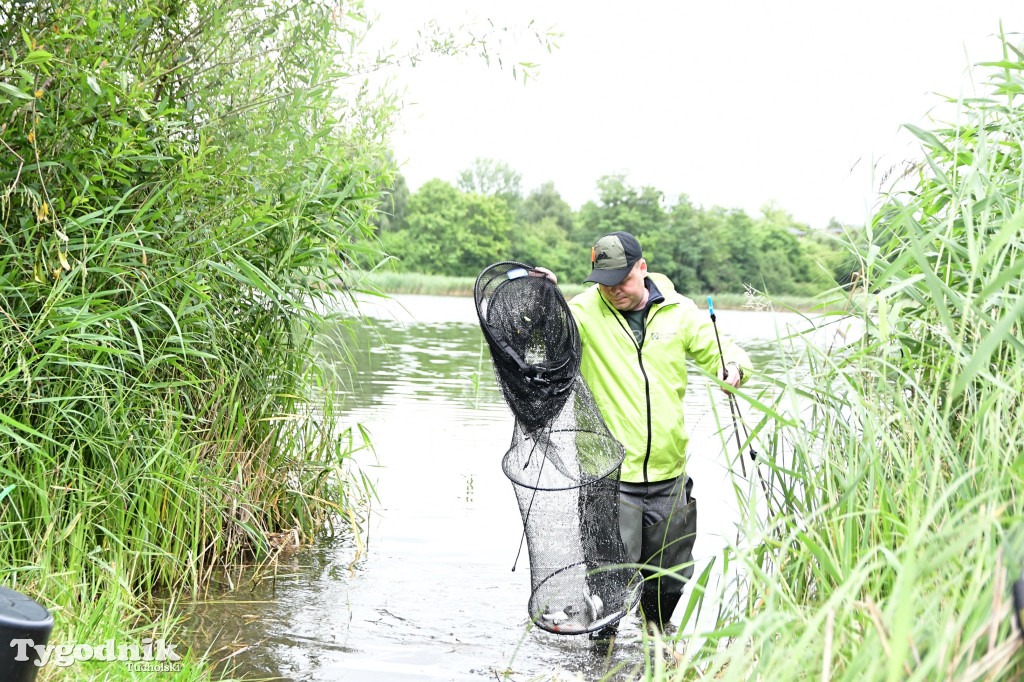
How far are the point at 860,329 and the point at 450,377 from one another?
1203 cm

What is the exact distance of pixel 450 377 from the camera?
14.9 metres

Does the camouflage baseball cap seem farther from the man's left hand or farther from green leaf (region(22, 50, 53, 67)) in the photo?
green leaf (region(22, 50, 53, 67))

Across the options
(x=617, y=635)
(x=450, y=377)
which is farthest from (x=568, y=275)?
(x=617, y=635)

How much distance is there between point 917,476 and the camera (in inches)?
87.7

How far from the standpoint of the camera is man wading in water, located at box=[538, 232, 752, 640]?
4180 mm

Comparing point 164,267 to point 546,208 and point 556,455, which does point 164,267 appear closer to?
point 556,455

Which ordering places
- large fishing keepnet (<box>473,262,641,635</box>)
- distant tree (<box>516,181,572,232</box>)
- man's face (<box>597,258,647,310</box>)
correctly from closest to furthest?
large fishing keepnet (<box>473,262,641,635</box>)
man's face (<box>597,258,647,310</box>)
distant tree (<box>516,181,572,232</box>)

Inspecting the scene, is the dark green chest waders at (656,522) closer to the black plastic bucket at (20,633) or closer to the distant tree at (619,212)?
the black plastic bucket at (20,633)

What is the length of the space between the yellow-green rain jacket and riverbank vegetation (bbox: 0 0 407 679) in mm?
1692

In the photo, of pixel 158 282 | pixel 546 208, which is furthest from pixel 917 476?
pixel 546 208

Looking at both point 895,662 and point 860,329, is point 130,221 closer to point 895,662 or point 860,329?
point 860,329

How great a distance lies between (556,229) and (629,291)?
81.0 m

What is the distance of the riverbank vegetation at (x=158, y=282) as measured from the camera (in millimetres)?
3428

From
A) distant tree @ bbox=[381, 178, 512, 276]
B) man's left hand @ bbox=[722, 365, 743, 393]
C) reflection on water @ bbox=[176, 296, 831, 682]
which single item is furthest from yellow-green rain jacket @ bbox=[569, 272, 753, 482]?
distant tree @ bbox=[381, 178, 512, 276]
